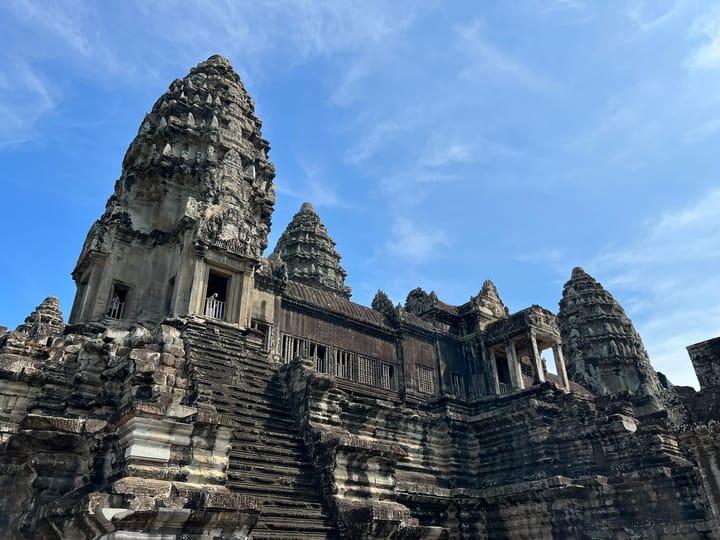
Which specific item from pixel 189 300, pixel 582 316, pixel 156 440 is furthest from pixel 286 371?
pixel 582 316

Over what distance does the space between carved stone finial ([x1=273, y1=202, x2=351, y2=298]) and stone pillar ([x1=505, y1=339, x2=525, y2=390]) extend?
17.9 m

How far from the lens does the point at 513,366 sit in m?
25.3

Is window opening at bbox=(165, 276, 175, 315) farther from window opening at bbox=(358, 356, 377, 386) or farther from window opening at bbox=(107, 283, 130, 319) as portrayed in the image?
window opening at bbox=(358, 356, 377, 386)

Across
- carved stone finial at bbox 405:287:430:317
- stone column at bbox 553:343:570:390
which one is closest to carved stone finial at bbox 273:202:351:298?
carved stone finial at bbox 405:287:430:317

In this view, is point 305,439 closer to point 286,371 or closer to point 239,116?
point 286,371

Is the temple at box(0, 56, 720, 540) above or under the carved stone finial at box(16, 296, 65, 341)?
under

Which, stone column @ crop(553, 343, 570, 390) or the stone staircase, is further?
stone column @ crop(553, 343, 570, 390)

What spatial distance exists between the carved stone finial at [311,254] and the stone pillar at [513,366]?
17.9m

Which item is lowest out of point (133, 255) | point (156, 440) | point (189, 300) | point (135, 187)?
point (156, 440)

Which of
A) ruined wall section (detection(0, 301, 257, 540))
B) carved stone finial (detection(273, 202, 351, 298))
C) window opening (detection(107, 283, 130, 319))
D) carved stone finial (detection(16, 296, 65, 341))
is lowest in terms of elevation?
ruined wall section (detection(0, 301, 257, 540))

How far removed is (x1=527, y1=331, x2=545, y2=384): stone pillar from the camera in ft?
79.5

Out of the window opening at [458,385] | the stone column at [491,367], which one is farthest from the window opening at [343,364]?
the stone column at [491,367]

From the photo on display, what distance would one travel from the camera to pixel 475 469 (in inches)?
850

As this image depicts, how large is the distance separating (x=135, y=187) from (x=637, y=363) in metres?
35.8
